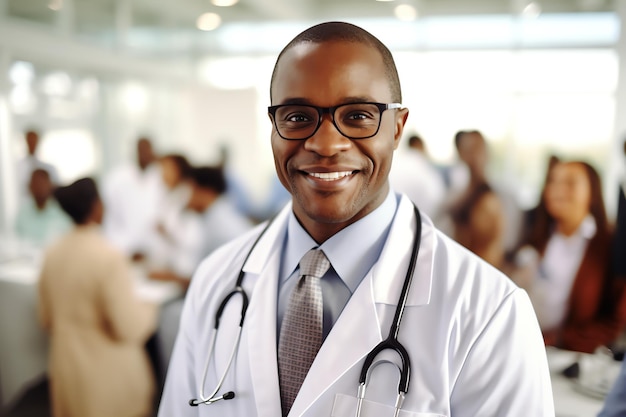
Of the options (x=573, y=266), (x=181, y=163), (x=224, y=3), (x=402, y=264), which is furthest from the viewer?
(x=224, y=3)

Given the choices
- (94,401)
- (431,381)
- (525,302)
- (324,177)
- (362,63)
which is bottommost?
(94,401)

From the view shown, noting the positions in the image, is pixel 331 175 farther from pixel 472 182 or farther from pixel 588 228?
pixel 472 182

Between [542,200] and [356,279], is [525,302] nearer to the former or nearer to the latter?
[356,279]

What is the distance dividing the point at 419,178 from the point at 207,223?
1.01 metres

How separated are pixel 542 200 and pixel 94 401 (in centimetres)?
184

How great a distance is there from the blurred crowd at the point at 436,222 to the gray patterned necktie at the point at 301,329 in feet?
2.01

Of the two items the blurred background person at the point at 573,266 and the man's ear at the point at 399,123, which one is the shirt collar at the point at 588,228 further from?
the man's ear at the point at 399,123

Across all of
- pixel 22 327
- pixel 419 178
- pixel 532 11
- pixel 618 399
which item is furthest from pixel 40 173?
pixel 532 11

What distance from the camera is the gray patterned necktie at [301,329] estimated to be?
777mm

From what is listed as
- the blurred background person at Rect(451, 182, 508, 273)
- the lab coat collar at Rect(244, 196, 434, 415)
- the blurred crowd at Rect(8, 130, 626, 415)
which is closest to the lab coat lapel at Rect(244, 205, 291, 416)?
the lab coat collar at Rect(244, 196, 434, 415)

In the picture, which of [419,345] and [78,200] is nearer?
[419,345]

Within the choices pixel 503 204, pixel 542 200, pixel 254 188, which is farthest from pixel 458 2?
pixel 254 188

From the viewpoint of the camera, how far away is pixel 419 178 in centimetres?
236

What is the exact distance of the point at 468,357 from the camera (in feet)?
2.26
